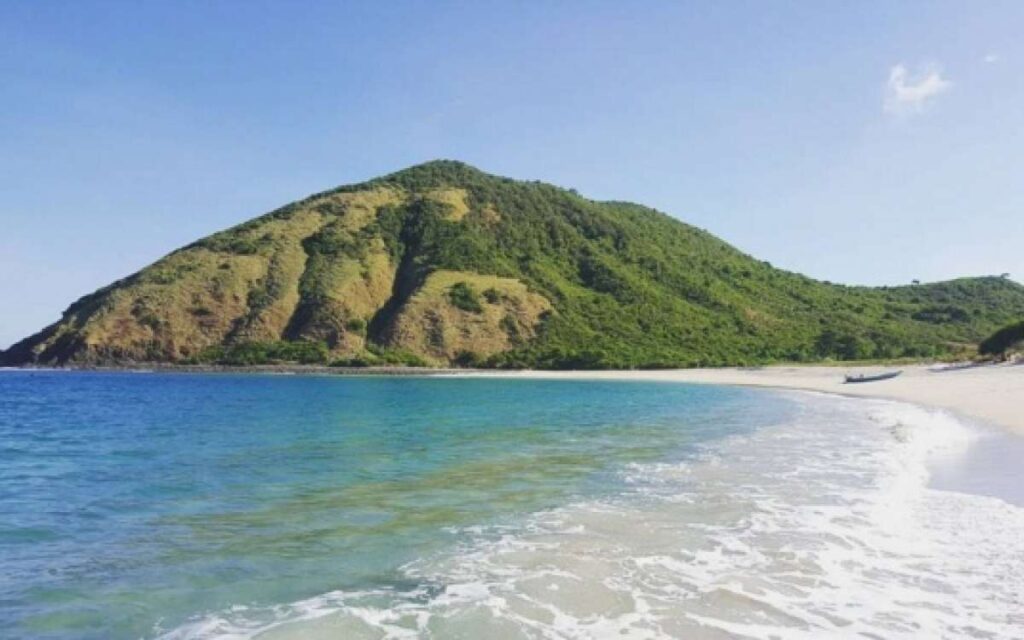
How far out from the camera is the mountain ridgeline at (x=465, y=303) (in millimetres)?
109875

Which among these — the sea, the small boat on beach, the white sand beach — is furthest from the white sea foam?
the small boat on beach

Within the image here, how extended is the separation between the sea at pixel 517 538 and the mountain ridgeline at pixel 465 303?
271ft

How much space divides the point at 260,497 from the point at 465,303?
99730mm

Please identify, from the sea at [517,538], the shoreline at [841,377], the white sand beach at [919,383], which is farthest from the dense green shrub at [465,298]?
the sea at [517,538]

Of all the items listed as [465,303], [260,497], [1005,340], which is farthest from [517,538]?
[465,303]

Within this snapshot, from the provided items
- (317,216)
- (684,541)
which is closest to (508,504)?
(684,541)

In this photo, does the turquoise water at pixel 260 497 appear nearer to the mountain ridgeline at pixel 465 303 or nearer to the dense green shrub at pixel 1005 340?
the dense green shrub at pixel 1005 340

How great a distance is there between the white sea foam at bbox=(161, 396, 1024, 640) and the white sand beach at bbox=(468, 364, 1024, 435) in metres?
13.7

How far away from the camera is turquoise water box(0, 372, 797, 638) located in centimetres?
888

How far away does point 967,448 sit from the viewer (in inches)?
776

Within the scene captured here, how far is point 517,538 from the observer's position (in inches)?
449

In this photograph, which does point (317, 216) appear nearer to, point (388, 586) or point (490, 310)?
point (490, 310)

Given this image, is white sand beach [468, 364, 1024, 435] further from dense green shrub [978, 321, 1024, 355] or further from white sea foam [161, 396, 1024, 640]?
white sea foam [161, 396, 1024, 640]

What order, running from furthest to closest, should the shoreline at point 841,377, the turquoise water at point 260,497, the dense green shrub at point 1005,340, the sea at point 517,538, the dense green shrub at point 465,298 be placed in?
1. the dense green shrub at point 465,298
2. the dense green shrub at point 1005,340
3. the shoreline at point 841,377
4. the turquoise water at point 260,497
5. the sea at point 517,538
